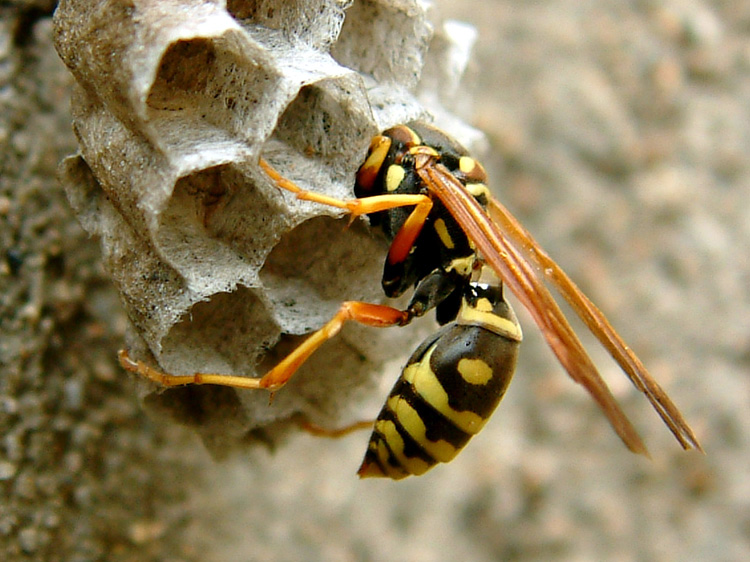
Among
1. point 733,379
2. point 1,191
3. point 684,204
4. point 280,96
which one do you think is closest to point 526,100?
point 684,204

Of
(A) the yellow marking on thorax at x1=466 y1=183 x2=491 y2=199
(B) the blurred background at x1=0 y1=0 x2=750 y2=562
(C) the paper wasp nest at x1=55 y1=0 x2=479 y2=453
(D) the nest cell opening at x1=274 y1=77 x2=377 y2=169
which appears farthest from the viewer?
(B) the blurred background at x1=0 y1=0 x2=750 y2=562

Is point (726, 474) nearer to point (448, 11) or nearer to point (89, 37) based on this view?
point (448, 11)

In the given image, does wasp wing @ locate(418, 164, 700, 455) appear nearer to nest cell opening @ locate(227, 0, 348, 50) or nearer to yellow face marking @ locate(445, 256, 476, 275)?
yellow face marking @ locate(445, 256, 476, 275)

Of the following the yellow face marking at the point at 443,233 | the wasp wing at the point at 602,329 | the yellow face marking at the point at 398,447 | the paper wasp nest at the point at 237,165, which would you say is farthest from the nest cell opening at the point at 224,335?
Result: the wasp wing at the point at 602,329

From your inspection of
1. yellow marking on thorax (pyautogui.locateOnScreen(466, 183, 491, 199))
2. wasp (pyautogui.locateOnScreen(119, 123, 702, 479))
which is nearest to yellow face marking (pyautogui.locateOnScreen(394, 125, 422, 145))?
wasp (pyautogui.locateOnScreen(119, 123, 702, 479))

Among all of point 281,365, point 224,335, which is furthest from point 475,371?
point 224,335

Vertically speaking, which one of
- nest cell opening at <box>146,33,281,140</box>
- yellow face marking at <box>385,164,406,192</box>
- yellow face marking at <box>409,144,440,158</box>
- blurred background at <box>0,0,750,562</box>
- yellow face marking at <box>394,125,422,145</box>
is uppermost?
nest cell opening at <box>146,33,281,140</box>

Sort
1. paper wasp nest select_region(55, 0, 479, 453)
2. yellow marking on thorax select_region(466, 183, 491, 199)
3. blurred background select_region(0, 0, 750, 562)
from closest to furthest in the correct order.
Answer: paper wasp nest select_region(55, 0, 479, 453) < yellow marking on thorax select_region(466, 183, 491, 199) < blurred background select_region(0, 0, 750, 562)
